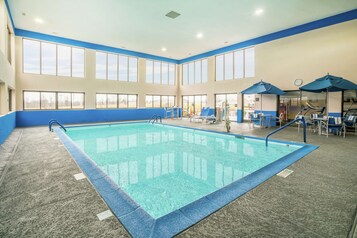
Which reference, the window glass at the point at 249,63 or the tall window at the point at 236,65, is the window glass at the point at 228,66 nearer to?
the tall window at the point at 236,65

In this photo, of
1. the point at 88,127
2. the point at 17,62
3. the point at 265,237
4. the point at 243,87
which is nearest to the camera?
the point at 265,237

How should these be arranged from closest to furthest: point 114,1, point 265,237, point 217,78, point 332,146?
point 265,237 < point 332,146 < point 114,1 < point 217,78

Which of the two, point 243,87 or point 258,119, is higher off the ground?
point 243,87

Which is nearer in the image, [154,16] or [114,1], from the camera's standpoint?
[114,1]

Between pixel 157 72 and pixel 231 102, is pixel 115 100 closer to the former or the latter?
pixel 157 72

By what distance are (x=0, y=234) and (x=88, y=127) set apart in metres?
8.38

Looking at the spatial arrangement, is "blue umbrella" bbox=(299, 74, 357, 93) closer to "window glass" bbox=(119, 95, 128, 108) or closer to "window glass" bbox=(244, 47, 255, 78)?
"window glass" bbox=(244, 47, 255, 78)

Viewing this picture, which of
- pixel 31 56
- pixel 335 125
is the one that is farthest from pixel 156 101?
pixel 335 125

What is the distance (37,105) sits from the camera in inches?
373

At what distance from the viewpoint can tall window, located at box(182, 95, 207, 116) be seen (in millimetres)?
13852

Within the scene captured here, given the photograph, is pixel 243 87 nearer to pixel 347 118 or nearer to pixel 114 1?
pixel 347 118

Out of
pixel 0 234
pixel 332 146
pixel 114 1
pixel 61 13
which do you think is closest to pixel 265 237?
pixel 0 234

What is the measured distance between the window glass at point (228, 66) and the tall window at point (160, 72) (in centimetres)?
459

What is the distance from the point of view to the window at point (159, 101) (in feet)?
44.5
